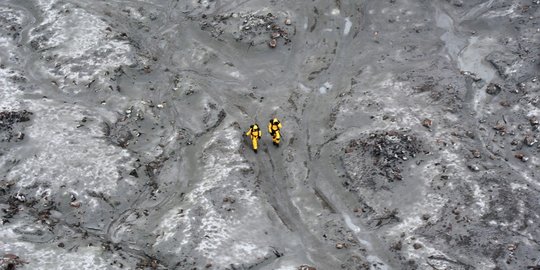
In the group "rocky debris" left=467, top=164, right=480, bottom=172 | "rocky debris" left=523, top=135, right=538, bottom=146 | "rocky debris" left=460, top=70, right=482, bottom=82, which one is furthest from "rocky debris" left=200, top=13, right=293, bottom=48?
"rocky debris" left=523, top=135, right=538, bottom=146

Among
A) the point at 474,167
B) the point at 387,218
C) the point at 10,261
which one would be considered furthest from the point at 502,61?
the point at 10,261

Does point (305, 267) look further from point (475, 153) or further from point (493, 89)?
point (493, 89)

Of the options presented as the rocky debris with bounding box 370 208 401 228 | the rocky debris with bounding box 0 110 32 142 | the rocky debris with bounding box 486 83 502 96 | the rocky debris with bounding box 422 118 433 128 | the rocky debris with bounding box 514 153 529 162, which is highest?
the rocky debris with bounding box 0 110 32 142

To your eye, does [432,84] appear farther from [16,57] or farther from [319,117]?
[16,57]

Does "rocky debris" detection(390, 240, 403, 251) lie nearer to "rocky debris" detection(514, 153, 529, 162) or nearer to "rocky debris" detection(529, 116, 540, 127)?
"rocky debris" detection(514, 153, 529, 162)

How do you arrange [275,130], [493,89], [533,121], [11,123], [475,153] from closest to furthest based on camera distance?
[475,153], [275,130], [533,121], [11,123], [493,89]

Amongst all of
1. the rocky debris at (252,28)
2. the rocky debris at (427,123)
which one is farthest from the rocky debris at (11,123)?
the rocky debris at (427,123)

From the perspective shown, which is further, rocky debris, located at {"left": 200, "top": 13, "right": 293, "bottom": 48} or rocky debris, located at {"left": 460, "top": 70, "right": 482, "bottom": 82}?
rocky debris, located at {"left": 200, "top": 13, "right": 293, "bottom": 48}
